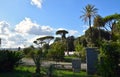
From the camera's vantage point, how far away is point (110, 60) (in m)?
17.7

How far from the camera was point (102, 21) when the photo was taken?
62844 millimetres

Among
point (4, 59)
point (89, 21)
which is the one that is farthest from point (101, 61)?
point (89, 21)

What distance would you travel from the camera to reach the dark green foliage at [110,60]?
1753 cm

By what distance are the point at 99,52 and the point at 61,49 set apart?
78.5 feet

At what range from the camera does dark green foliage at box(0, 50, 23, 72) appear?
69.1 feet

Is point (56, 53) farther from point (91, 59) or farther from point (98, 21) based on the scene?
point (98, 21)

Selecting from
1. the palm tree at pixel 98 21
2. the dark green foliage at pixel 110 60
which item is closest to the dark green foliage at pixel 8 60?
Result: the dark green foliage at pixel 110 60

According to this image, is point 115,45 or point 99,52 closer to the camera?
point 115,45

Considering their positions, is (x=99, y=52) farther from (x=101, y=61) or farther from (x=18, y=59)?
(x=18, y=59)

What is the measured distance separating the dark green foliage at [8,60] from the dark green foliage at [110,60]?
7.48 metres

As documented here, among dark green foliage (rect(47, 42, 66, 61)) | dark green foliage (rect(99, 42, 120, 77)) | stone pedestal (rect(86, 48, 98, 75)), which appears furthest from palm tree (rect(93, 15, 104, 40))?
dark green foliage (rect(99, 42, 120, 77))

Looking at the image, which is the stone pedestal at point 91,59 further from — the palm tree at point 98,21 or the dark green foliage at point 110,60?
the palm tree at point 98,21

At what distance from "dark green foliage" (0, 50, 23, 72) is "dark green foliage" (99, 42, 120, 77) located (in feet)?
24.5

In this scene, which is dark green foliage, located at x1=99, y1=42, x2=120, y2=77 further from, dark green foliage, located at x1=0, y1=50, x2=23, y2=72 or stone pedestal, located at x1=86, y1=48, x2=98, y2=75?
dark green foliage, located at x1=0, y1=50, x2=23, y2=72
